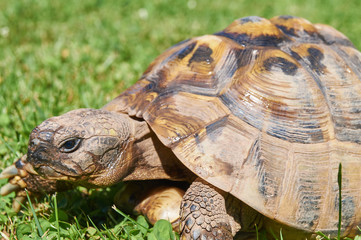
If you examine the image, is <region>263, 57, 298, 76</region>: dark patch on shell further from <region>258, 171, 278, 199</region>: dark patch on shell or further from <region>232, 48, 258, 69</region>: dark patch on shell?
<region>258, 171, 278, 199</region>: dark patch on shell

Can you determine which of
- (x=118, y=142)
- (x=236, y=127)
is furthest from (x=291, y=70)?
(x=118, y=142)

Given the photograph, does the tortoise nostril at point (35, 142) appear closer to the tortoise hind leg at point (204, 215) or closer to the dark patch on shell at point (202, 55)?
the tortoise hind leg at point (204, 215)

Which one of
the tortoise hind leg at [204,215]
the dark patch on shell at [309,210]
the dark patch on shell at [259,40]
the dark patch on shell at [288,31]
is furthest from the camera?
the dark patch on shell at [288,31]

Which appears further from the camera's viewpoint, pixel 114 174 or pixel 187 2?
pixel 187 2

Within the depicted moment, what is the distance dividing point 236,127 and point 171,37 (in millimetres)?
3685

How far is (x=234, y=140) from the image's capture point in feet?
7.46

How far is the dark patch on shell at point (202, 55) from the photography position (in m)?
2.66

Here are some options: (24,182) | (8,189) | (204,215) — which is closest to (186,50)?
(204,215)

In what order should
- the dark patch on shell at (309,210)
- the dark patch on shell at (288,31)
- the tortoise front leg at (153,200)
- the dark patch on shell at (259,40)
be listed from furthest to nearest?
the dark patch on shell at (288,31) < the dark patch on shell at (259,40) < the tortoise front leg at (153,200) < the dark patch on shell at (309,210)

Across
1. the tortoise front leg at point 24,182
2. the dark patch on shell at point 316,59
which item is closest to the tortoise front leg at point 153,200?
the tortoise front leg at point 24,182

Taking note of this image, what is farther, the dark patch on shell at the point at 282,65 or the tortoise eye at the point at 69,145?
the dark patch on shell at the point at 282,65

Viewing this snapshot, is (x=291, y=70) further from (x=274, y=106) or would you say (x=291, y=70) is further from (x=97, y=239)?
(x=97, y=239)

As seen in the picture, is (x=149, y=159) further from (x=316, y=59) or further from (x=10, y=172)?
(x=316, y=59)

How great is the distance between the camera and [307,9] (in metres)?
7.40
